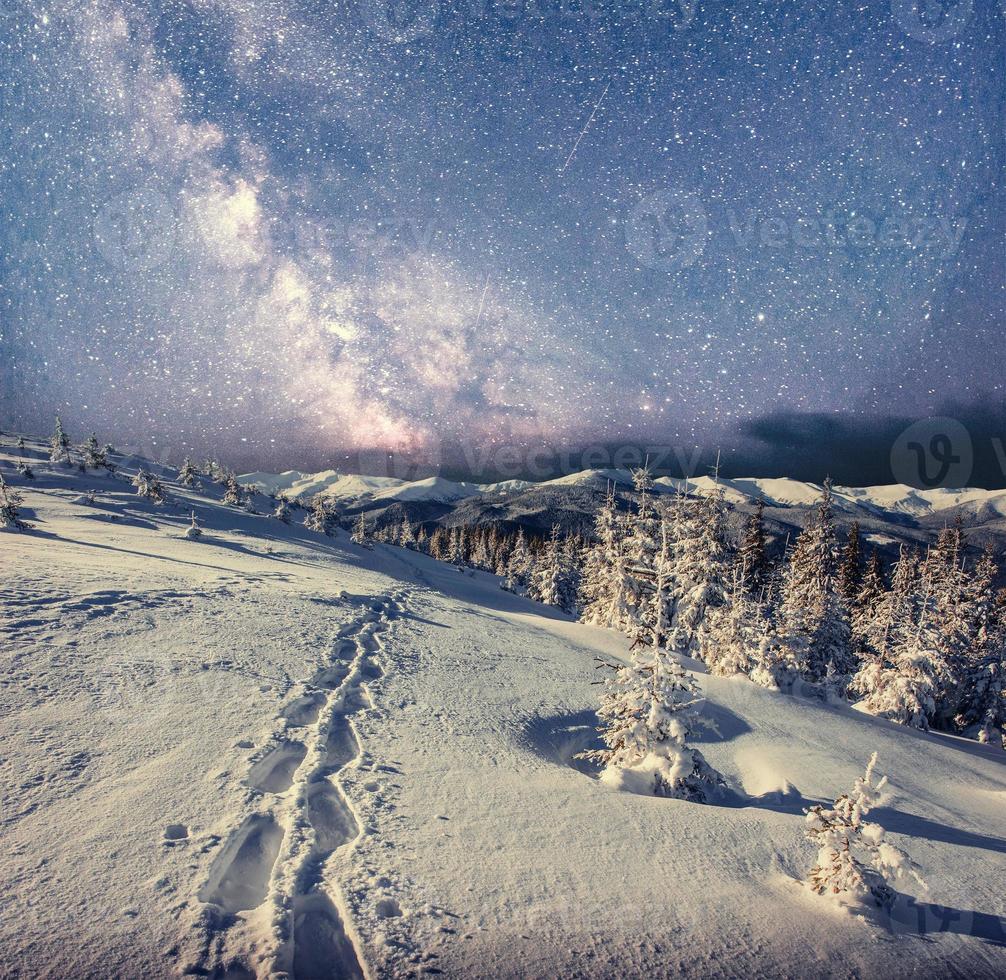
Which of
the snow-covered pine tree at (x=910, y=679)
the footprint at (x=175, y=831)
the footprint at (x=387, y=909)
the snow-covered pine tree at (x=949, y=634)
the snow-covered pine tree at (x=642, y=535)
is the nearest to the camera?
the footprint at (x=387, y=909)

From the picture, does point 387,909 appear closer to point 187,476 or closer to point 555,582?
point 555,582

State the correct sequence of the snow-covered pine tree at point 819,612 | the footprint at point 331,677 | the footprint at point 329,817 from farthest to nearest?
the snow-covered pine tree at point 819,612
the footprint at point 331,677
the footprint at point 329,817

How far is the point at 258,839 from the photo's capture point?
4.20m

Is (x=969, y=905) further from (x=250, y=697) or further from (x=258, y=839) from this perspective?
(x=250, y=697)

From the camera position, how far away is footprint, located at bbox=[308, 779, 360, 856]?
4.35m

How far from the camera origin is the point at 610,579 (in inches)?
1131

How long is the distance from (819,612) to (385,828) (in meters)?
31.7

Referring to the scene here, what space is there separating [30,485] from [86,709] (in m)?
45.7

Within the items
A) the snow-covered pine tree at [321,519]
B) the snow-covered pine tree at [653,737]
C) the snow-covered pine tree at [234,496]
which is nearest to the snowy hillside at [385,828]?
the snow-covered pine tree at [653,737]

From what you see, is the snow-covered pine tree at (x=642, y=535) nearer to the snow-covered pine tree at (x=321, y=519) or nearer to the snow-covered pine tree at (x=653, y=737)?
the snow-covered pine tree at (x=653, y=737)

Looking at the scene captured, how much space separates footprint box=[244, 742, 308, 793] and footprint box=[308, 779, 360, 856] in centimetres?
37

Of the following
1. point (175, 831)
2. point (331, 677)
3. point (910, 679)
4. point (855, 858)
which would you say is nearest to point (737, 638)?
point (910, 679)

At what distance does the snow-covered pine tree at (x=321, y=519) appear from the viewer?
51.3 meters

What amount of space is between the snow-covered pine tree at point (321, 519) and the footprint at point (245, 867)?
48.3 metres
